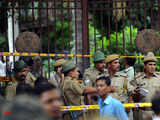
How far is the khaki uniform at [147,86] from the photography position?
6.84 meters

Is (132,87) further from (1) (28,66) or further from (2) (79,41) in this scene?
(2) (79,41)

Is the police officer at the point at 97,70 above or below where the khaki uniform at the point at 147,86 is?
above

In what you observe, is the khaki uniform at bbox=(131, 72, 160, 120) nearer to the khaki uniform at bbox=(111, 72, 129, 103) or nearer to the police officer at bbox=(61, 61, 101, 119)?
the khaki uniform at bbox=(111, 72, 129, 103)

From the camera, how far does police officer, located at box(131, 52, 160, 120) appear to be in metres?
6.82

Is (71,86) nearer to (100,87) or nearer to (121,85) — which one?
(100,87)

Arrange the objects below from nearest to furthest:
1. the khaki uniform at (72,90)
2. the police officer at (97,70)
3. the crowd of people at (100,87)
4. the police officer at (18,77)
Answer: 1. the crowd of people at (100,87)
2. the khaki uniform at (72,90)
3. the police officer at (18,77)
4. the police officer at (97,70)

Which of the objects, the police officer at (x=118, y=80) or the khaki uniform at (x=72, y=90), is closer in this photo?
the khaki uniform at (x=72, y=90)

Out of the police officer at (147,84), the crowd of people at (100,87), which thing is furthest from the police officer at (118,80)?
the police officer at (147,84)

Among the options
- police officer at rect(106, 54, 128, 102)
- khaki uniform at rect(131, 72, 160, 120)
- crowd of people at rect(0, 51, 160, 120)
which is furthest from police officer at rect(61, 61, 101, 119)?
khaki uniform at rect(131, 72, 160, 120)

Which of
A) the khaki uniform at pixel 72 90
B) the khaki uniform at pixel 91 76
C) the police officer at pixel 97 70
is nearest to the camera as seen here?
the khaki uniform at pixel 72 90

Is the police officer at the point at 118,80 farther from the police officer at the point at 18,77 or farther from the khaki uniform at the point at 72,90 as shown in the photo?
the police officer at the point at 18,77

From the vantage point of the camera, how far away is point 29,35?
8.41m

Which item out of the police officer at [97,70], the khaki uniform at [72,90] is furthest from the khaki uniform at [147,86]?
the khaki uniform at [72,90]

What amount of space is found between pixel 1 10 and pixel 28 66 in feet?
8.33
